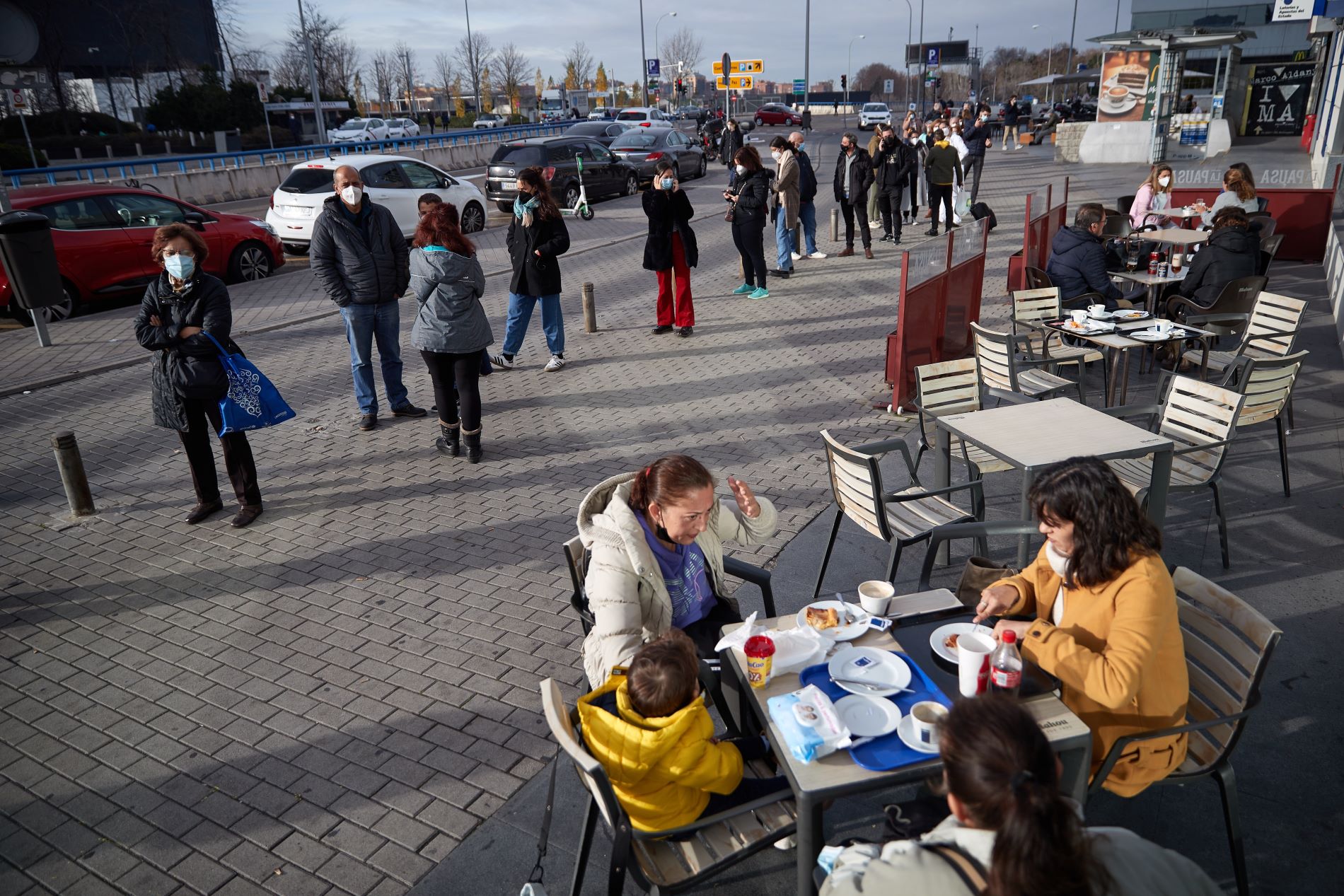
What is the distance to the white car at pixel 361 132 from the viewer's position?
137ft

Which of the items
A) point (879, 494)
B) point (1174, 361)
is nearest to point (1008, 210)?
point (1174, 361)

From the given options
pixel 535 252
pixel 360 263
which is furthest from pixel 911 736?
pixel 535 252

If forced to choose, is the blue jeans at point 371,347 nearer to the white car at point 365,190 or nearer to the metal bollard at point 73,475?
the metal bollard at point 73,475

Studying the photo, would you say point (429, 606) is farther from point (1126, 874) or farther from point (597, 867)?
point (1126, 874)

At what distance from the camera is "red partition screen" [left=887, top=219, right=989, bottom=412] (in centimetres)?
763

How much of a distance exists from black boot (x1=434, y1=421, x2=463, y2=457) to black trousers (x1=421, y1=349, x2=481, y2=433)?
46 millimetres

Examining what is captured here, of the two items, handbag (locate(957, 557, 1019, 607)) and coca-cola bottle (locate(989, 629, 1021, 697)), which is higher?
coca-cola bottle (locate(989, 629, 1021, 697))

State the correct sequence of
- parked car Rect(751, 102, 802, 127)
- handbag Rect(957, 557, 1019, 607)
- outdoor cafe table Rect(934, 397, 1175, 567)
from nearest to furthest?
handbag Rect(957, 557, 1019, 607) → outdoor cafe table Rect(934, 397, 1175, 567) → parked car Rect(751, 102, 802, 127)

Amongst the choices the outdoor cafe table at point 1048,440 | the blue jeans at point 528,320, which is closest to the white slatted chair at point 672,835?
the outdoor cafe table at point 1048,440

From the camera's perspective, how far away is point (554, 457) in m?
7.47

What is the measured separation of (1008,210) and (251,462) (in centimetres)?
1805

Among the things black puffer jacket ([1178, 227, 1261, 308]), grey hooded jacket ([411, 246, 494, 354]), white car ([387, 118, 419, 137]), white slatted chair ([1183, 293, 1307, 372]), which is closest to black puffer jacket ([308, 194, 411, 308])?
grey hooded jacket ([411, 246, 494, 354])

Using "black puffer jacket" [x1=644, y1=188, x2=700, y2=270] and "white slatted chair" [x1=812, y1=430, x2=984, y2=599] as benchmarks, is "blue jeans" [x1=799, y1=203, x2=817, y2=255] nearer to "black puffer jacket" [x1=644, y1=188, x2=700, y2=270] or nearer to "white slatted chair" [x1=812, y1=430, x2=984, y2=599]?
"black puffer jacket" [x1=644, y1=188, x2=700, y2=270]

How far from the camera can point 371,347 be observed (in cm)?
798
